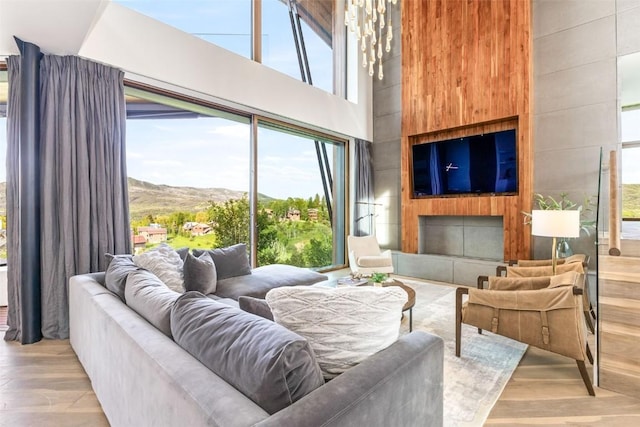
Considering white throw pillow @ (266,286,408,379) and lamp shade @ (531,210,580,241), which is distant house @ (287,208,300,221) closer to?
lamp shade @ (531,210,580,241)

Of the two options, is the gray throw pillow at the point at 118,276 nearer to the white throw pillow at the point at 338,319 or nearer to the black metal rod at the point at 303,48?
the white throw pillow at the point at 338,319

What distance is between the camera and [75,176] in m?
3.05

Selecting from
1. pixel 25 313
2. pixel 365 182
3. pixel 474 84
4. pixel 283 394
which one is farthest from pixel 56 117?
pixel 474 84

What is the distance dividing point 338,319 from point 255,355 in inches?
13.8

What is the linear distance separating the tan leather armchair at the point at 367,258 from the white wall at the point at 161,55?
6.73 ft

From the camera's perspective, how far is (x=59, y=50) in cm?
294

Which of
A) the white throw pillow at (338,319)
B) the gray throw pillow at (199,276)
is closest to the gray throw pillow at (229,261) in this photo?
the gray throw pillow at (199,276)

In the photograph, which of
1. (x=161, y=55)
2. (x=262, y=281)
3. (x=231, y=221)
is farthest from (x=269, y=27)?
(x=262, y=281)

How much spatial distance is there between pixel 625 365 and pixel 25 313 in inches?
183

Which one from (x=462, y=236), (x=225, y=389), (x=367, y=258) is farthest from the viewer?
(x=462, y=236)

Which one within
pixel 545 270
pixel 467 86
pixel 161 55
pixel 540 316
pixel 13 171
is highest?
pixel 467 86

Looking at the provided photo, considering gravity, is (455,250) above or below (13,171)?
A: below

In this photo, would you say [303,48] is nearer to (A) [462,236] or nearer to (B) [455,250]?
(A) [462,236]

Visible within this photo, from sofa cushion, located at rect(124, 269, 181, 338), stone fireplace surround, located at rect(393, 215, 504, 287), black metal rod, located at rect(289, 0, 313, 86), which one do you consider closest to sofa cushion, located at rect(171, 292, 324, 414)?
sofa cushion, located at rect(124, 269, 181, 338)
